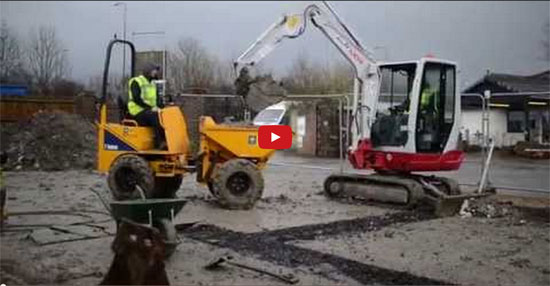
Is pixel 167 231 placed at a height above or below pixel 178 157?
below

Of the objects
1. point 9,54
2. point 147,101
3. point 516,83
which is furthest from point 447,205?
point 516,83

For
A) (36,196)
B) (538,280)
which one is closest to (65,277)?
(538,280)

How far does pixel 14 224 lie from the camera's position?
1020 centimetres

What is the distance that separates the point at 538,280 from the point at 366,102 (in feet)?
21.7

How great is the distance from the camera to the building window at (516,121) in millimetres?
23828

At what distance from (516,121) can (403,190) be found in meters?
13.5

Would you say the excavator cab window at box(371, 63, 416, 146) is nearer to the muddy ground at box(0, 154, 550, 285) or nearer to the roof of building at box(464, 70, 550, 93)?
the muddy ground at box(0, 154, 550, 285)

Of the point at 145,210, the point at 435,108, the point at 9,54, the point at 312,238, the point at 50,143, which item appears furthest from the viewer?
the point at 50,143

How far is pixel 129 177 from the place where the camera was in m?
11.7

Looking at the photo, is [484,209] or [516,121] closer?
[484,209]

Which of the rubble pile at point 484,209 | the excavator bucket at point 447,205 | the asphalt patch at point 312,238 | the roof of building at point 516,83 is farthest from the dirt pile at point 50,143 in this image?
the roof of building at point 516,83

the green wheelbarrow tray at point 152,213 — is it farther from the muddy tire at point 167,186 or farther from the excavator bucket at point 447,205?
the excavator bucket at point 447,205
